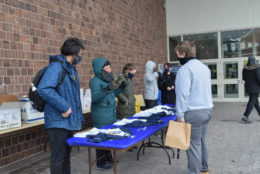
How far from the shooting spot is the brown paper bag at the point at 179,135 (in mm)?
2582

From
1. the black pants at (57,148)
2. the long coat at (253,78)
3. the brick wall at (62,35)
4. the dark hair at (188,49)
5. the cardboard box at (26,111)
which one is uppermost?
the brick wall at (62,35)

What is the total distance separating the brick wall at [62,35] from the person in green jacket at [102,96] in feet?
4.78

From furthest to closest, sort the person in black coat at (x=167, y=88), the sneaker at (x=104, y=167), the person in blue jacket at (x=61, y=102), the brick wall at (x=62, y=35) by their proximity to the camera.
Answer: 1. the person in black coat at (x=167, y=88)
2. the brick wall at (x=62, y=35)
3. the sneaker at (x=104, y=167)
4. the person in blue jacket at (x=61, y=102)

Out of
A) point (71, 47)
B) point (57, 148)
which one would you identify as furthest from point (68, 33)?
point (57, 148)

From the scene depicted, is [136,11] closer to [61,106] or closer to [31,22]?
[31,22]

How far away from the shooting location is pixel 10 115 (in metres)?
3.47

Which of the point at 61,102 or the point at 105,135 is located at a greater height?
the point at 61,102

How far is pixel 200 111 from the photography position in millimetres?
2676

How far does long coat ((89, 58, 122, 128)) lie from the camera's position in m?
3.30

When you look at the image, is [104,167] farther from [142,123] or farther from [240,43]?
[240,43]

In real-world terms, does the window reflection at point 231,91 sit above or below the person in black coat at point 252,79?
below

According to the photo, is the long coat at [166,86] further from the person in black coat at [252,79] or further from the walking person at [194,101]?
the walking person at [194,101]

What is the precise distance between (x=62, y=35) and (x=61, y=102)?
2936mm

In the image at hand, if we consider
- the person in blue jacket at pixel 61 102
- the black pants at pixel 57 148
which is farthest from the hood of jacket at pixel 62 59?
the black pants at pixel 57 148
